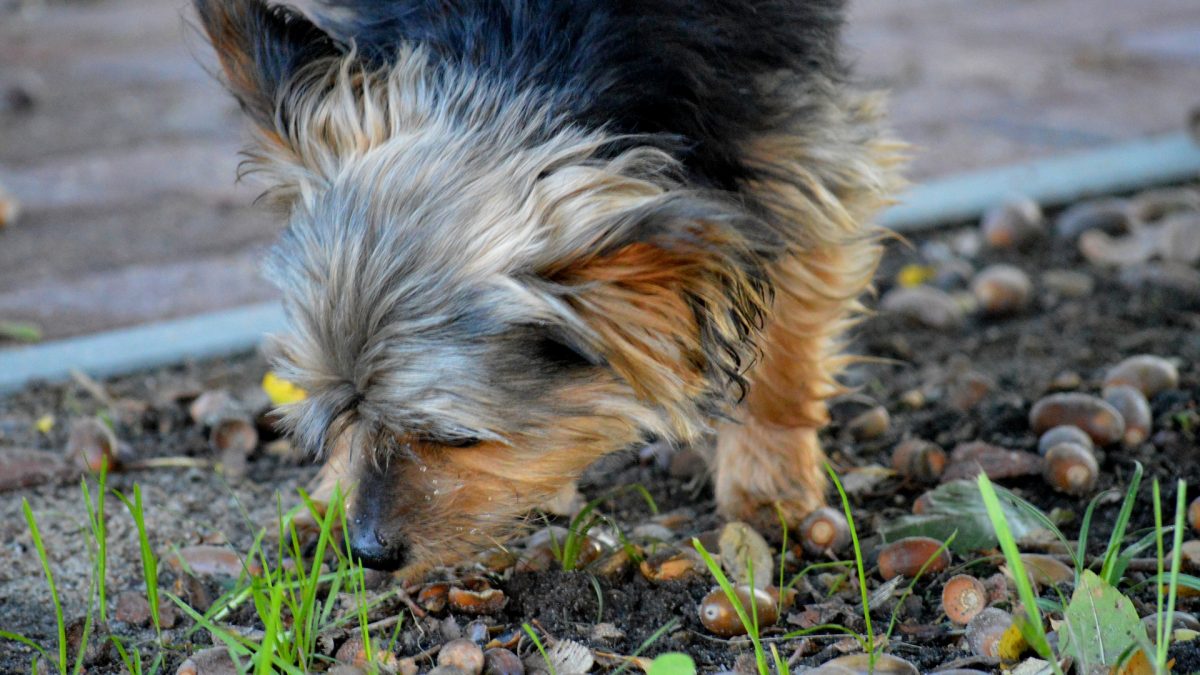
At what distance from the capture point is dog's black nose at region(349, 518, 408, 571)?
7.88ft

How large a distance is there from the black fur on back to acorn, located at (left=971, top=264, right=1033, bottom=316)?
1.70 m

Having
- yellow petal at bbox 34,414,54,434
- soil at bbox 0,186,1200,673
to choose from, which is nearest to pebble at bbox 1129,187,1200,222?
soil at bbox 0,186,1200,673

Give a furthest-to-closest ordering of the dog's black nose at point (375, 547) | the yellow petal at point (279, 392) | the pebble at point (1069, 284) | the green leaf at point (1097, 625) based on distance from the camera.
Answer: the pebble at point (1069, 284) → the yellow petal at point (279, 392) → the dog's black nose at point (375, 547) → the green leaf at point (1097, 625)

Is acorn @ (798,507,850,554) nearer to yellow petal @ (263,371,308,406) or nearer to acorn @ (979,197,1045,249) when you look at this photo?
yellow petal @ (263,371,308,406)

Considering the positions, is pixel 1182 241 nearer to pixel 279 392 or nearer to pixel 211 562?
pixel 279 392

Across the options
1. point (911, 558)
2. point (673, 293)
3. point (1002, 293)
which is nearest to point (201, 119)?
point (1002, 293)

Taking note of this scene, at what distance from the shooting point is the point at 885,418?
3340 millimetres

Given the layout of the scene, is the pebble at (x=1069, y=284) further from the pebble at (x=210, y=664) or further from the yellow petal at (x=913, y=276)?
the pebble at (x=210, y=664)

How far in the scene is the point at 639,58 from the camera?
8.07ft

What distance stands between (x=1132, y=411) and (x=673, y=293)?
139 centimetres

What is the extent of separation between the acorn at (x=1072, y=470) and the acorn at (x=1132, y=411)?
216 mm

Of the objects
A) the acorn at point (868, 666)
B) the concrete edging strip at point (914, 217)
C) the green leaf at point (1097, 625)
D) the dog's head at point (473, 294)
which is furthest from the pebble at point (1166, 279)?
the acorn at point (868, 666)

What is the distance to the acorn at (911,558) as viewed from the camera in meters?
2.56

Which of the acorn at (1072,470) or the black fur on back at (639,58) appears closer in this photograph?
the black fur on back at (639,58)
